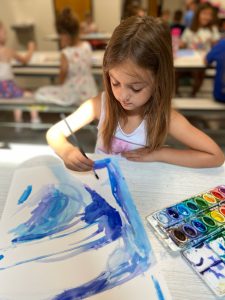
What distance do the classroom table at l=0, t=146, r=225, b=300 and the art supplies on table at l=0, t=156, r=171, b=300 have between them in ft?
0.06

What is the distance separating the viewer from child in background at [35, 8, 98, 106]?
1.89m

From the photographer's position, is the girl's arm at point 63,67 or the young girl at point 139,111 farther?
the girl's arm at point 63,67

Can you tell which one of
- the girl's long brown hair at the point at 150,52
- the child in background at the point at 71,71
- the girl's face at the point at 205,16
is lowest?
the child in background at the point at 71,71

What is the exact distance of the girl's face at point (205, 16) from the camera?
262 centimetres

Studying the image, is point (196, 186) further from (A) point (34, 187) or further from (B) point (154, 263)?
(A) point (34, 187)

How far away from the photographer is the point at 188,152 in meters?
0.76

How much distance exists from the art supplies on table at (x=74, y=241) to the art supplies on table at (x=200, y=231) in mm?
49

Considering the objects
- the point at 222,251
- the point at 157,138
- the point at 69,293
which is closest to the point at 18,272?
the point at 69,293

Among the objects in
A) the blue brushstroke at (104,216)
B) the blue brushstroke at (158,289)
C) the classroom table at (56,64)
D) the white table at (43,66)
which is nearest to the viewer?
the blue brushstroke at (158,289)

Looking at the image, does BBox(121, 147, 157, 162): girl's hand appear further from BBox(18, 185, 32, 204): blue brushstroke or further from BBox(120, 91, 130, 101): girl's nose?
BBox(18, 185, 32, 204): blue brushstroke

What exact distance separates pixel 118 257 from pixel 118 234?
54mm

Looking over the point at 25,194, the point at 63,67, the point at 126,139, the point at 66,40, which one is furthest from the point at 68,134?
the point at 66,40

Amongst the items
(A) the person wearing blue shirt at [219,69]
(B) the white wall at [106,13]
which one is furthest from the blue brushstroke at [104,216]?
(B) the white wall at [106,13]

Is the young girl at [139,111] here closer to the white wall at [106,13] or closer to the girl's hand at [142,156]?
the girl's hand at [142,156]
